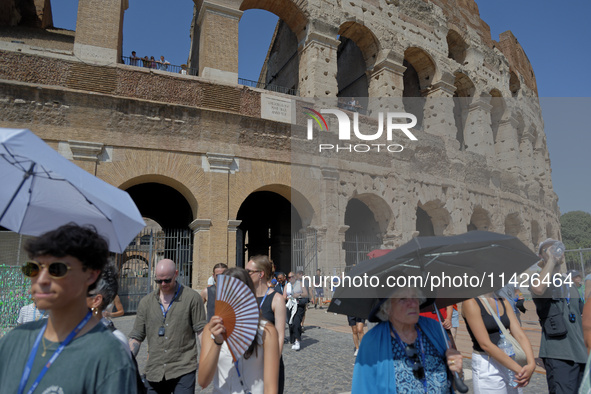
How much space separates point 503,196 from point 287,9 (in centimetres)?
1279

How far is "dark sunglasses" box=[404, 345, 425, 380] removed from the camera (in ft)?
6.81

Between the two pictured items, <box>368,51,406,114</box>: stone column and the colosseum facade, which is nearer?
the colosseum facade

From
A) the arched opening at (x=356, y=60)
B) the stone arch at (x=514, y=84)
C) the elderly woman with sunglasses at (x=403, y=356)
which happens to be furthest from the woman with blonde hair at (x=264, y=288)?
the stone arch at (x=514, y=84)

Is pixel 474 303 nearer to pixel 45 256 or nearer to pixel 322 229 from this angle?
pixel 45 256

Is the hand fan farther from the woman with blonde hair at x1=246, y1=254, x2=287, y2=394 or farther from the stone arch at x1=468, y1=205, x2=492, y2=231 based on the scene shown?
the stone arch at x1=468, y1=205, x2=492, y2=231

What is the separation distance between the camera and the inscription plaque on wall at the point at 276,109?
1255 centimetres

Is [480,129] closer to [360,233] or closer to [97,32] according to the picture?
[360,233]

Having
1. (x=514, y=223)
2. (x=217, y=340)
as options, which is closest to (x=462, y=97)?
(x=514, y=223)

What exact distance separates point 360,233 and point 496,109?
10.6m

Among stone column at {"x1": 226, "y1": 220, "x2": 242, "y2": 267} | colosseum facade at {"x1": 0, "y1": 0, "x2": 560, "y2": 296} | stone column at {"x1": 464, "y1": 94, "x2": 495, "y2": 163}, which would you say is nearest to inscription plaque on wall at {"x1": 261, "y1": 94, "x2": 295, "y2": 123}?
colosseum facade at {"x1": 0, "y1": 0, "x2": 560, "y2": 296}

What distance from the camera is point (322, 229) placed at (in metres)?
12.8

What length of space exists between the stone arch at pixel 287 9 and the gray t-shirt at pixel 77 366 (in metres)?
13.9

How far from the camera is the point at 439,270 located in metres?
2.36

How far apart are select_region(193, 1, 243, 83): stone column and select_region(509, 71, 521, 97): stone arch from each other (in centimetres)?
1725
